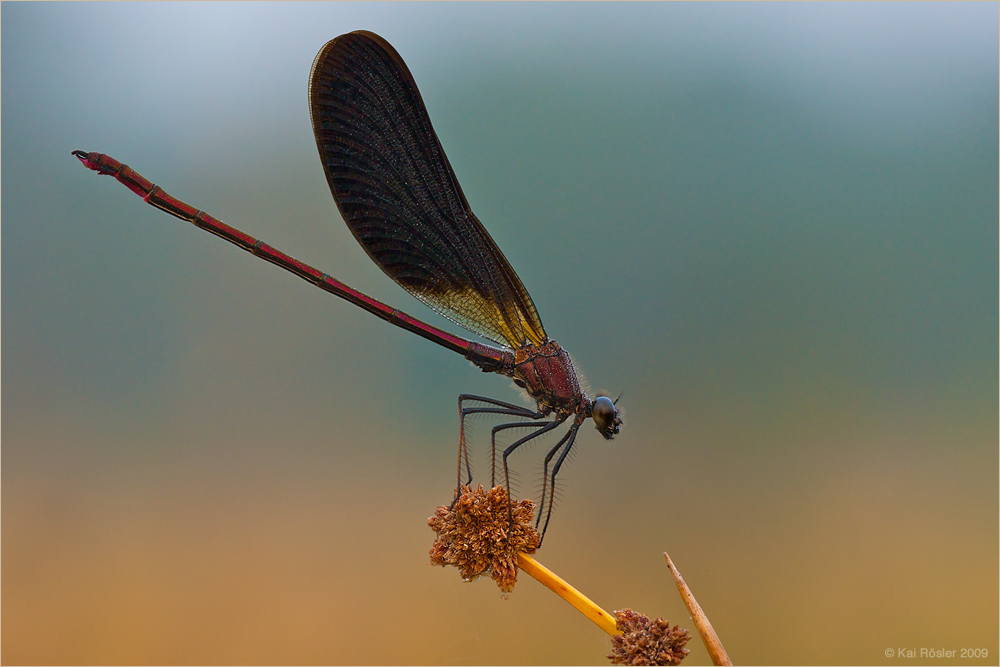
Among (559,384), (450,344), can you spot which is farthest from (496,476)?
(450,344)

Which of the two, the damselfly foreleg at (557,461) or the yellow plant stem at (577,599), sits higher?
the damselfly foreleg at (557,461)

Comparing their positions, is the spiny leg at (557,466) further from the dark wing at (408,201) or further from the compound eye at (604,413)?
the dark wing at (408,201)

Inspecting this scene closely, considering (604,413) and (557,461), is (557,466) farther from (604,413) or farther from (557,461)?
(604,413)

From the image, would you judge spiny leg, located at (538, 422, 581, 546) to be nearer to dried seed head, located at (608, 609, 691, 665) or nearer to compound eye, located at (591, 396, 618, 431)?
compound eye, located at (591, 396, 618, 431)

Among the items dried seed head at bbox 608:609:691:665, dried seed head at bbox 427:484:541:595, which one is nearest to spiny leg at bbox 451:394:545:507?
dried seed head at bbox 427:484:541:595

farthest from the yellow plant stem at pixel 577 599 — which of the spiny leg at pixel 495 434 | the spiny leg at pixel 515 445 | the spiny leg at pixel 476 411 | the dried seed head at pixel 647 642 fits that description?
the spiny leg at pixel 476 411

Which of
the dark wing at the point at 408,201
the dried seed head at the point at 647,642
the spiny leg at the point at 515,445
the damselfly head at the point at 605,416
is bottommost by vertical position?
the dried seed head at the point at 647,642
